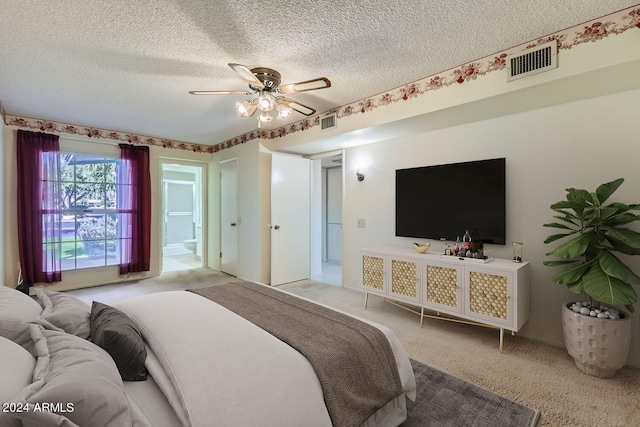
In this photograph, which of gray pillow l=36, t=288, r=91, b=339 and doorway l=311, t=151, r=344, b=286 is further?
doorway l=311, t=151, r=344, b=286

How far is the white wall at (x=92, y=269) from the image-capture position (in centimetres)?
384

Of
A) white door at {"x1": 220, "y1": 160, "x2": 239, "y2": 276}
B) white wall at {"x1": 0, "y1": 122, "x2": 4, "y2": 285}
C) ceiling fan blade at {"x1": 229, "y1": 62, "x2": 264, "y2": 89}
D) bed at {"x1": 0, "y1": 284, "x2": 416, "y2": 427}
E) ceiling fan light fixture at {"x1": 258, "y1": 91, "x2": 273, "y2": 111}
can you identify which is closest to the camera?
bed at {"x1": 0, "y1": 284, "x2": 416, "y2": 427}

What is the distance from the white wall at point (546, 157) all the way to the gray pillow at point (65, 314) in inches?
124

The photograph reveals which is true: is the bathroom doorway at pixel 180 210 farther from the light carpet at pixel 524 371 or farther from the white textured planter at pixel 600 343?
the white textured planter at pixel 600 343

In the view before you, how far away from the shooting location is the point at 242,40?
2143 millimetres

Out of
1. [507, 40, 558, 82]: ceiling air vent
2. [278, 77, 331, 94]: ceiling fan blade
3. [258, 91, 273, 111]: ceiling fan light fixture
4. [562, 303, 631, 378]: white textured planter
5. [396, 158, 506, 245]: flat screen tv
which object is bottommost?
[562, 303, 631, 378]: white textured planter

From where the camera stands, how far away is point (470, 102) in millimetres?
2488

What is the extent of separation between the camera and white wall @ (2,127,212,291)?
3.84 m

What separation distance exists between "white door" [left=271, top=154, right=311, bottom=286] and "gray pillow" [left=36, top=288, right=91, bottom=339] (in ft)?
9.98

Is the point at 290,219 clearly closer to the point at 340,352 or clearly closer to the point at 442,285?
the point at 442,285

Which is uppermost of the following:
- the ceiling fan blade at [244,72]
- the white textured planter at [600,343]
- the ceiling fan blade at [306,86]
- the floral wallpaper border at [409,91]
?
the floral wallpaper border at [409,91]

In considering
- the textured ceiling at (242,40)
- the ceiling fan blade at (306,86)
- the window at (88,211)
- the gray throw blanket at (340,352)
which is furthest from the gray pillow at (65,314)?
the window at (88,211)

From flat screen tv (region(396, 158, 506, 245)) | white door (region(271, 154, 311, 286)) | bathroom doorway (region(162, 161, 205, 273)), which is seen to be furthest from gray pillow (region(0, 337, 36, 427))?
bathroom doorway (region(162, 161, 205, 273))

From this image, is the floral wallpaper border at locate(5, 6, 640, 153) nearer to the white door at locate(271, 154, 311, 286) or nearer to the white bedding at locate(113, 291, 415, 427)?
the white door at locate(271, 154, 311, 286)
